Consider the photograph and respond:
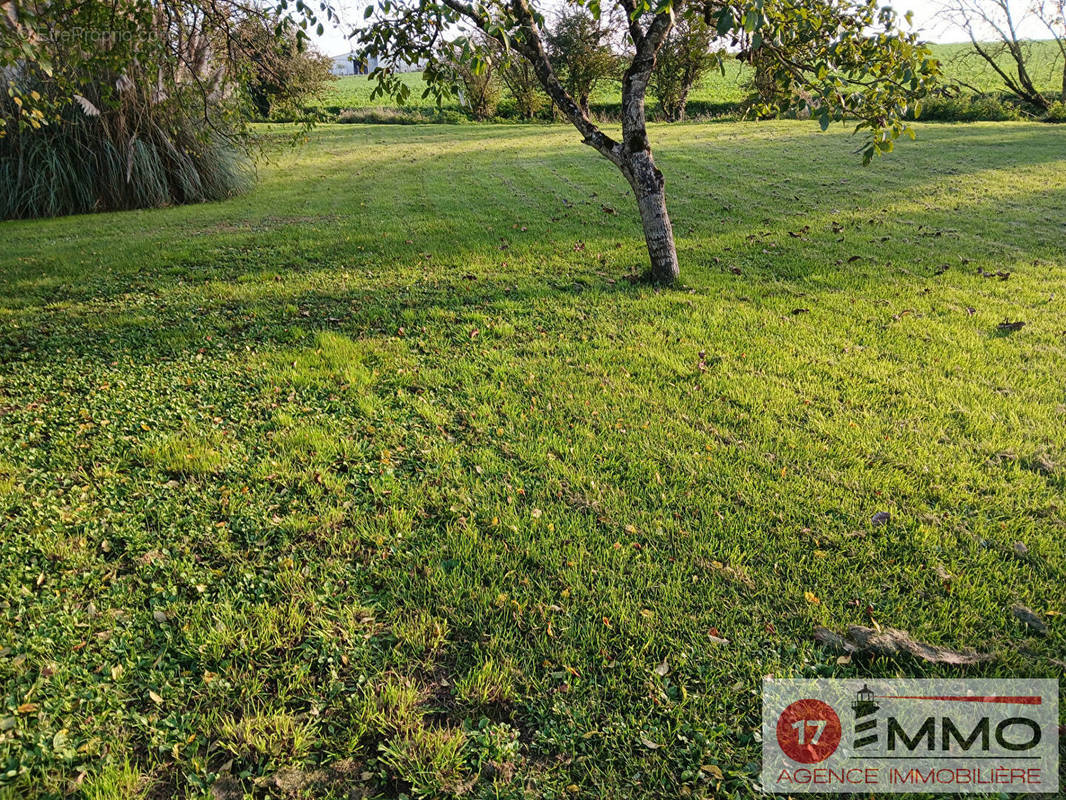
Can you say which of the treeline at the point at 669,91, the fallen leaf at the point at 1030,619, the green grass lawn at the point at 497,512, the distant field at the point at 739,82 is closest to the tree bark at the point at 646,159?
the green grass lawn at the point at 497,512

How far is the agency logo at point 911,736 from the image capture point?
84.2 inches

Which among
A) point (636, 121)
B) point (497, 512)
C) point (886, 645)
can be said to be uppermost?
point (636, 121)

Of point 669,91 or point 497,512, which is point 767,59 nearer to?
point 497,512

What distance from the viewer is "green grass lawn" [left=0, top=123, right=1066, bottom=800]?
89.1 inches

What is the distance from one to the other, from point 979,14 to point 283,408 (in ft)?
132

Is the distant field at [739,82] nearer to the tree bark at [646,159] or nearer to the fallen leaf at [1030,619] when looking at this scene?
the tree bark at [646,159]

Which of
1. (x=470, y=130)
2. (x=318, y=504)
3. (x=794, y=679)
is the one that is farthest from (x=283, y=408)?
(x=470, y=130)

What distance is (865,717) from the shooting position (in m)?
2.35

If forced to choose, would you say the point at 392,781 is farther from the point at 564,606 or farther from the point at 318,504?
the point at 318,504

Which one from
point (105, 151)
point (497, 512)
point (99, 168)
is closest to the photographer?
point (497, 512)

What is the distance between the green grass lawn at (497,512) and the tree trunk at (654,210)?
0.43 meters

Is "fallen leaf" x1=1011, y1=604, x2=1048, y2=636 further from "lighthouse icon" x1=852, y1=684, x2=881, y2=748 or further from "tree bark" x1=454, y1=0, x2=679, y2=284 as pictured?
"tree bark" x1=454, y1=0, x2=679, y2=284

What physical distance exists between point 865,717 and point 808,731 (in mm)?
265

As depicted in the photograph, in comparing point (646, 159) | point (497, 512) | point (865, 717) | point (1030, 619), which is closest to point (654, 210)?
point (646, 159)
